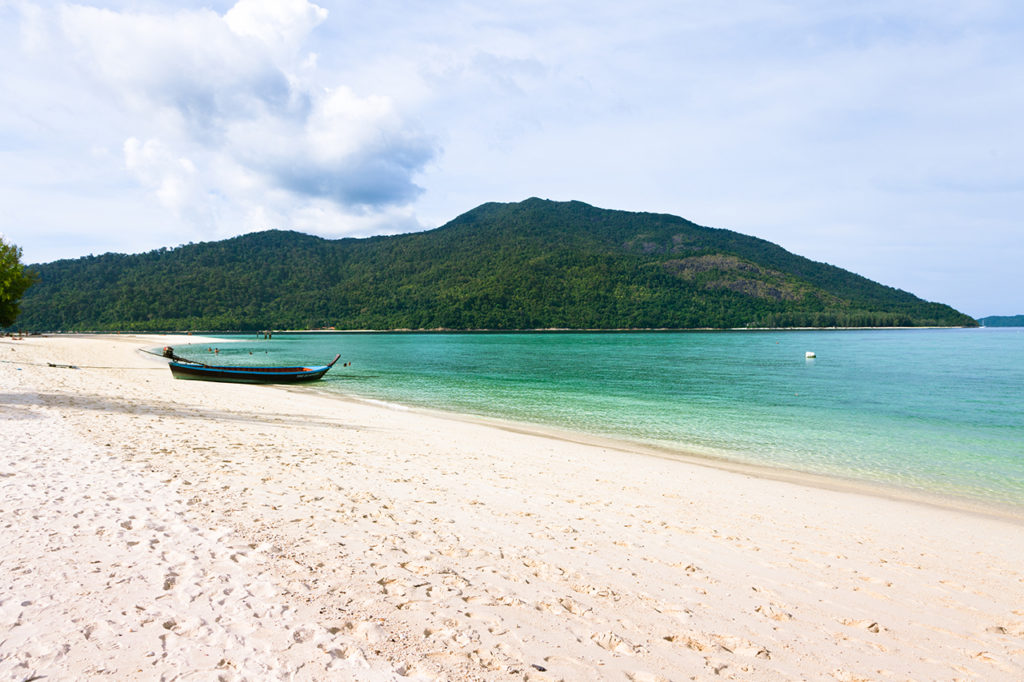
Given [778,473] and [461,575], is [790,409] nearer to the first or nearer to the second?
[778,473]

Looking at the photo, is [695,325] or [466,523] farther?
[695,325]

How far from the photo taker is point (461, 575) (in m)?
5.00

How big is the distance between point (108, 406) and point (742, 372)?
134 ft

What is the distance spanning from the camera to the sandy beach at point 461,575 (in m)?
3.61

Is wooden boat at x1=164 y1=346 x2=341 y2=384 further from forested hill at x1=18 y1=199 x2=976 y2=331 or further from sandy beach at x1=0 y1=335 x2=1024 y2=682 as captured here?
forested hill at x1=18 y1=199 x2=976 y2=331

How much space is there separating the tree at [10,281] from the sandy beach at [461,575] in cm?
4151

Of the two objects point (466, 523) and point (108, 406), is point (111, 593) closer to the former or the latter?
point (466, 523)

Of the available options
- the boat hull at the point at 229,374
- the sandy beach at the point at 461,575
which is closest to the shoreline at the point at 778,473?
the sandy beach at the point at 461,575

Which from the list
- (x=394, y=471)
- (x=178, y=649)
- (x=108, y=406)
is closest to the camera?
(x=178, y=649)

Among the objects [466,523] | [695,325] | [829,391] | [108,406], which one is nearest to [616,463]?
[466,523]

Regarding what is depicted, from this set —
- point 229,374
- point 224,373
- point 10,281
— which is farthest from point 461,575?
point 10,281

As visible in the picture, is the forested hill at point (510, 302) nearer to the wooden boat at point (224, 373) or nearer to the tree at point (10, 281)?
the tree at point (10, 281)

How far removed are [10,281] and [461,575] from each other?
51986 mm

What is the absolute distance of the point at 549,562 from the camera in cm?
554
